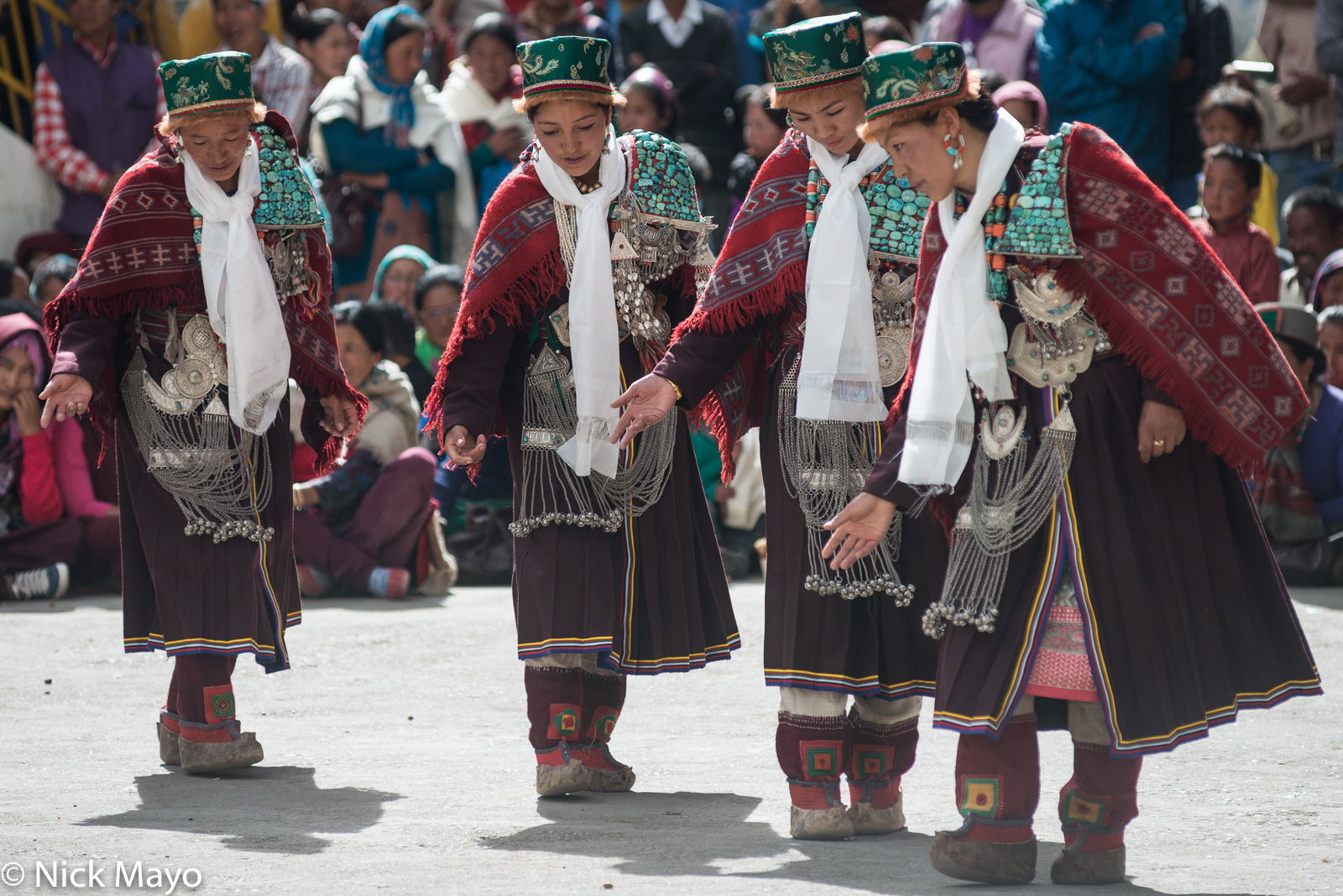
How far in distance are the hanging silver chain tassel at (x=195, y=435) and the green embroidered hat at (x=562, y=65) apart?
4.01 ft

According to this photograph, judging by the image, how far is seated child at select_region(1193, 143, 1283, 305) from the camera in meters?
8.11

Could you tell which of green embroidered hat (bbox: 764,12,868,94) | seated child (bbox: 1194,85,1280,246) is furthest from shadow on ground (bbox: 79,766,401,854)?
seated child (bbox: 1194,85,1280,246)

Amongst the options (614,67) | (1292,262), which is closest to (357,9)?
(614,67)

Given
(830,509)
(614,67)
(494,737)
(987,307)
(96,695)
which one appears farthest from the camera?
(614,67)

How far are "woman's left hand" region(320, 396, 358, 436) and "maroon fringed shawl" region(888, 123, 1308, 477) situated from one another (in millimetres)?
2464

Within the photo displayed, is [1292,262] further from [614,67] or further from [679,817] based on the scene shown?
[679,817]

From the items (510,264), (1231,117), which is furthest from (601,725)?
(1231,117)

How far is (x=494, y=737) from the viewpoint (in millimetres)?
5117

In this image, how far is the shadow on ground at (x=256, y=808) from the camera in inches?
151

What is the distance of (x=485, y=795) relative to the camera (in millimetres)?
4344

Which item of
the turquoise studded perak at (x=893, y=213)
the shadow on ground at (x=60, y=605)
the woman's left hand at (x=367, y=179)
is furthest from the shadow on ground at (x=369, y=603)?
the turquoise studded perak at (x=893, y=213)

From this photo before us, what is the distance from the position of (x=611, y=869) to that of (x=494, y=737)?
64.6 inches

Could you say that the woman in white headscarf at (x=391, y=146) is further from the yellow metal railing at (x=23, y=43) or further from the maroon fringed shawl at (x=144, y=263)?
the maroon fringed shawl at (x=144, y=263)

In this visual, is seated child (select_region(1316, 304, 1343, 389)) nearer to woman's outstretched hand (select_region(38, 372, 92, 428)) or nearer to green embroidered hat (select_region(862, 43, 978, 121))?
green embroidered hat (select_region(862, 43, 978, 121))
